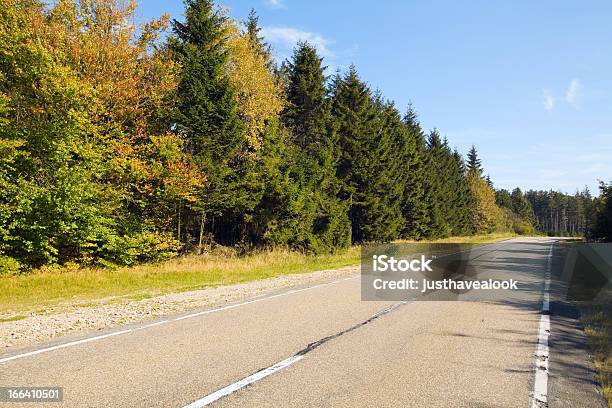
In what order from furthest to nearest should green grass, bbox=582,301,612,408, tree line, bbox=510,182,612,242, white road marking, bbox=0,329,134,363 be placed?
tree line, bbox=510,182,612,242 → white road marking, bbox=0,329,134,363 → green grass, bbox=582,301,612,408

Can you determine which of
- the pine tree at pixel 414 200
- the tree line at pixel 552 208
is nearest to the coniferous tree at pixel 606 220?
the pine tree at pixel 414 200

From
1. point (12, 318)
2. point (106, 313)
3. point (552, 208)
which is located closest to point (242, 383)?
point (106, 313)

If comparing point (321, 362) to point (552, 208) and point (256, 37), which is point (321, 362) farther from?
point (552, 208)

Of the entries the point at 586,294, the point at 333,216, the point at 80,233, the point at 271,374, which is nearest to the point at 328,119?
the point at 333,216

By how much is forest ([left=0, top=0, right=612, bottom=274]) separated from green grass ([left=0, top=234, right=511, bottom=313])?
1.92m

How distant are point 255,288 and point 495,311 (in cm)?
774

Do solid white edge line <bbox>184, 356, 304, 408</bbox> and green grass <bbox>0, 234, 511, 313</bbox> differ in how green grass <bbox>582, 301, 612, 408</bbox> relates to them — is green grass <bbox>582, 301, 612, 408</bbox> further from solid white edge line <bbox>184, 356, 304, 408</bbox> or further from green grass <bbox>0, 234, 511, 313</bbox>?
green grass <bbox>0, 234, 511, 313</bbox>

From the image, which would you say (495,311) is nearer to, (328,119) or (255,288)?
(255,288)

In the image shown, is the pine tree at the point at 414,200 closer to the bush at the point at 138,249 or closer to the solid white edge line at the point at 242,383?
the bush at the point at 138,249

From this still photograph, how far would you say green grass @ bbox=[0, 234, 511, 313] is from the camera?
1275 cm

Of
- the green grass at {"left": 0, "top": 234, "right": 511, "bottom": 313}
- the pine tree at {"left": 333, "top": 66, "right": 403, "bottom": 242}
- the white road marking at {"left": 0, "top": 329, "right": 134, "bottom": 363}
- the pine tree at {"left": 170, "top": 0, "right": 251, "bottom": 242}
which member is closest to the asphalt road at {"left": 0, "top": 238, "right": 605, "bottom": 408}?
the white road marking at {"left": 0, "top": 329, "right": 134, "bottom": 363}

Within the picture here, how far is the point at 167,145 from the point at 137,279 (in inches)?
302

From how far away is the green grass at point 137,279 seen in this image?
12.7 metres

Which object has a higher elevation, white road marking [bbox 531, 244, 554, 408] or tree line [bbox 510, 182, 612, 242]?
tree line [bbox 510, 182, 612, 242]
